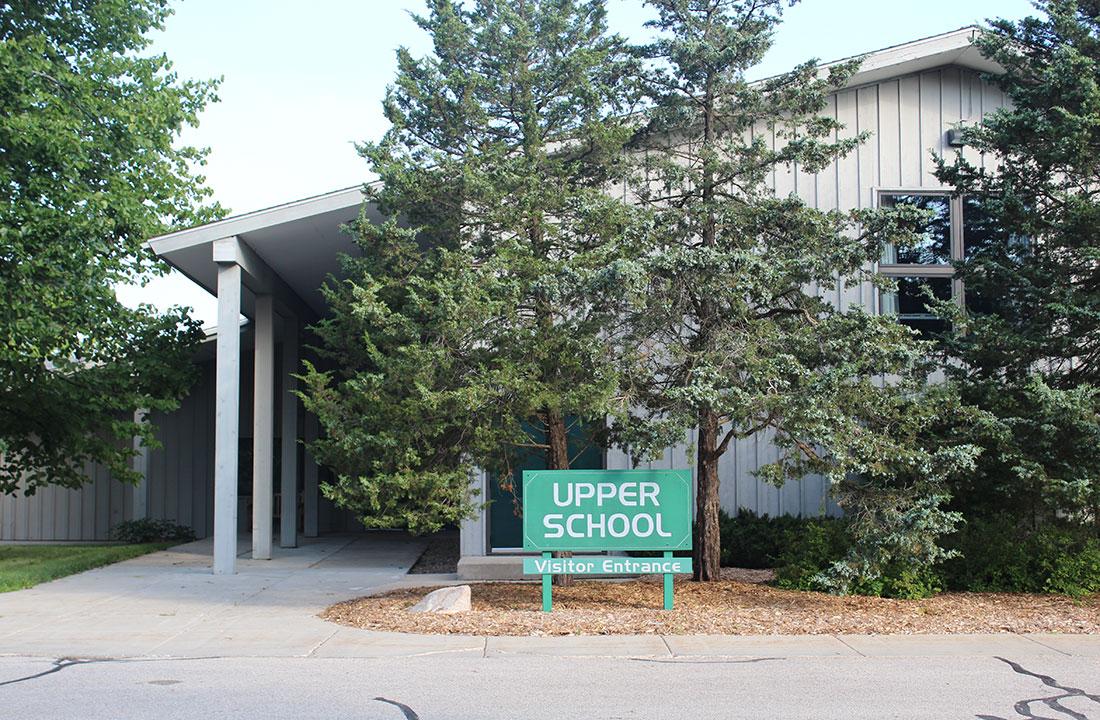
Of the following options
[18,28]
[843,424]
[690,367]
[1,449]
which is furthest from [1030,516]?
[18,28]

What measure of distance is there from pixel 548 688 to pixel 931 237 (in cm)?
1025

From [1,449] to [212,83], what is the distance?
872 cm

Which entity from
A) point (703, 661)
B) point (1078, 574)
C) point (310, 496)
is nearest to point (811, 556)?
point (1078, 574)

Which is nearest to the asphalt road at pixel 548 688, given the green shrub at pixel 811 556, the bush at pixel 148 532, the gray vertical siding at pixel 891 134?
the green shrub at pixel 811 556

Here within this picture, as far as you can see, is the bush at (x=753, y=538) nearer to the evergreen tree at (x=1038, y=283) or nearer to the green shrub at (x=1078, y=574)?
the evergreen tree at (x=1038, y=283)

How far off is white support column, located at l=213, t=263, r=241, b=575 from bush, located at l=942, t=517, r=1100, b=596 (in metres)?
9.29

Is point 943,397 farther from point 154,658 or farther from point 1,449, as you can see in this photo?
point 1,449

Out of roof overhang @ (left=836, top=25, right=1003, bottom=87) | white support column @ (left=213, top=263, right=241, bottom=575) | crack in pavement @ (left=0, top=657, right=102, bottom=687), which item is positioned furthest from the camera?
roof overhang @ (left=836, top=25, right=1003, bottom=87)

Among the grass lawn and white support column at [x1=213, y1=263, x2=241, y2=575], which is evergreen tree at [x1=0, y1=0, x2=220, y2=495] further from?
white support column at [x1=213, y1=263, x2=241, y2=575]

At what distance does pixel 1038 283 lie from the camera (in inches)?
462

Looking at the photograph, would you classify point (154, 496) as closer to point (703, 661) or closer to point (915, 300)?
point (915, 300)

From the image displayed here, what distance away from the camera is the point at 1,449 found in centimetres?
1620

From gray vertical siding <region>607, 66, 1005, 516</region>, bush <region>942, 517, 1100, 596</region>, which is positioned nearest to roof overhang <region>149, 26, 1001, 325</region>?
gray vertical siding <region>607, 66, 1005, 516</region>

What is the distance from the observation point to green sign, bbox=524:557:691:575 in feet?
35.4
